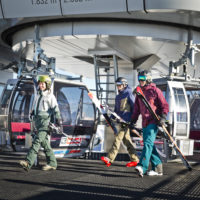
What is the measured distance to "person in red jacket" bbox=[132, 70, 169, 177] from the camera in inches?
243

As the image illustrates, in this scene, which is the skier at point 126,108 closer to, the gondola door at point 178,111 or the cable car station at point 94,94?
the cable car station at point 94,94

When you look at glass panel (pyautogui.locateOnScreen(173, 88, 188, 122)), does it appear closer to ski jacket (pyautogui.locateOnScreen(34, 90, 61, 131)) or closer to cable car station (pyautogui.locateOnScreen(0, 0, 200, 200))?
cable car station (pyautogui.locateOnScreen(0, 0, 200, 200))

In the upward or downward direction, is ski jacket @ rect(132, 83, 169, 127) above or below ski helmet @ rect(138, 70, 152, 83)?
below

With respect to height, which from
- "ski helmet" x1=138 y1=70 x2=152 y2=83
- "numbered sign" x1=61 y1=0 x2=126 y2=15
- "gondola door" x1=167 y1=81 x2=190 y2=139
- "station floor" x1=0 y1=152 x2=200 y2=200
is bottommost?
"station floor" x1=0 y1=152 x2=200 y2=200

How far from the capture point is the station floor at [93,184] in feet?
14.9

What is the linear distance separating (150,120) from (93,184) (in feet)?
5.35

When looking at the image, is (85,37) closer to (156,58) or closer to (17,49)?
(17,49)

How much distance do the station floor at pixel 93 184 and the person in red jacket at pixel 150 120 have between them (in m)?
0.23

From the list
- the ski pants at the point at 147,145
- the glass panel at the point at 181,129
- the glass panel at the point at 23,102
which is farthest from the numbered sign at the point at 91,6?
the ski pants at the point at 147,145

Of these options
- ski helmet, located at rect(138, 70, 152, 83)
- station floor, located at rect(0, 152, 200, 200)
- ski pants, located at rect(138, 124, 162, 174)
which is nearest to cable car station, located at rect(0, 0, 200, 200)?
station floor, located at rect(0, 152, 200, 200)

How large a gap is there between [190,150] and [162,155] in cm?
68

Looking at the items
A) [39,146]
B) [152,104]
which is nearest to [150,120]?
[152,104]

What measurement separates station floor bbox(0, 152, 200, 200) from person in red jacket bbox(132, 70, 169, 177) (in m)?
0.23

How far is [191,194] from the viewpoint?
15.9ft
